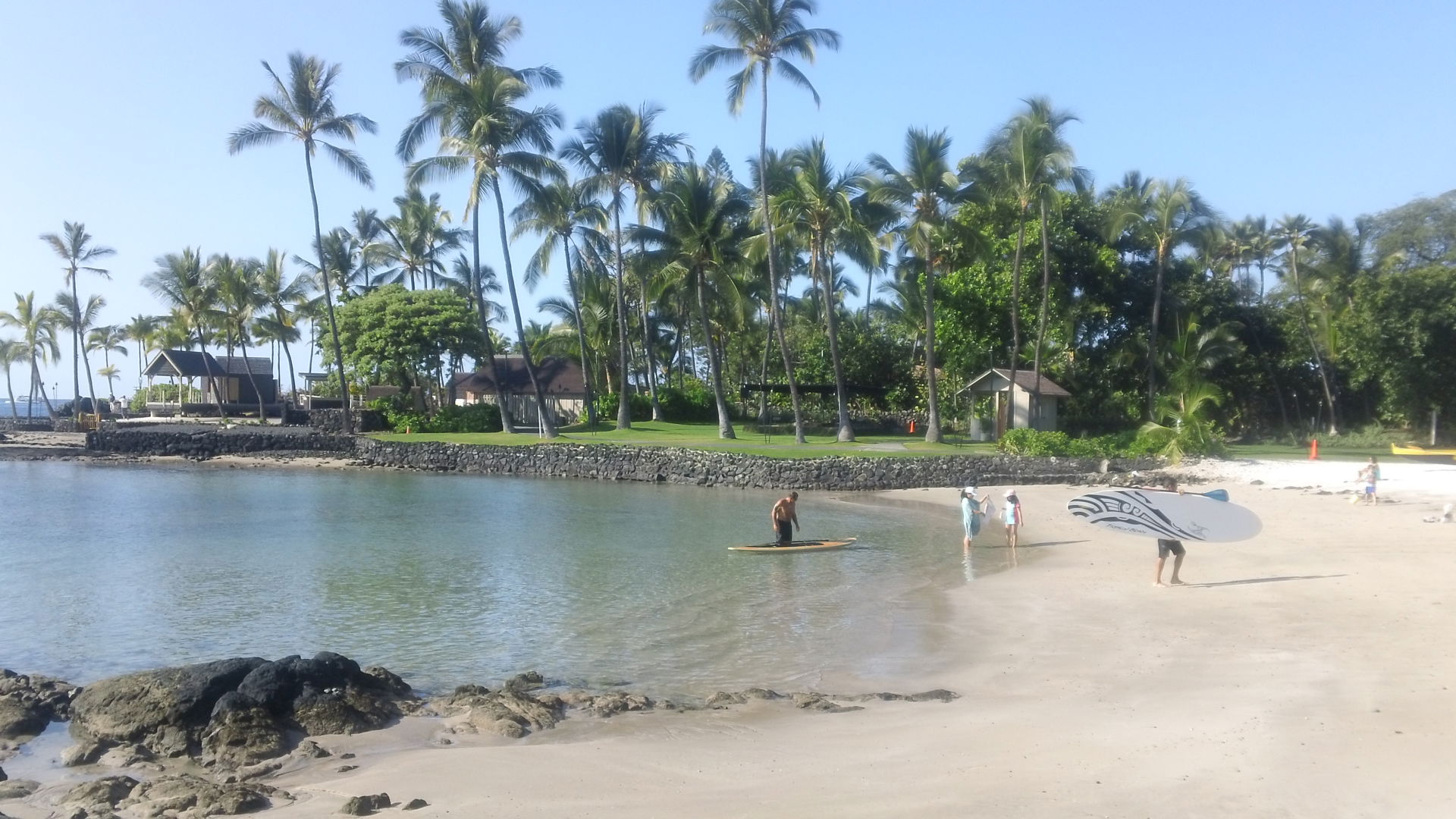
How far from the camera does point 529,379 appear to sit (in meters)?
62.2

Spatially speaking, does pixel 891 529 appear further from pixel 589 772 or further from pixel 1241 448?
pixel 1241 448

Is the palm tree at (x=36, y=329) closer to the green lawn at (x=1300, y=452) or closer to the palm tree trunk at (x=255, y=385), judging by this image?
the palm tree trunk at (x=255, y=385)

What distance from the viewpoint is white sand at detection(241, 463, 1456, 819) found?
7582mm

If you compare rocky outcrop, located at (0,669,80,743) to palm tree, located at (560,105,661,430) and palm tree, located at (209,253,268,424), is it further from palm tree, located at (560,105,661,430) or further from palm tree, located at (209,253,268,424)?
palm tree, located at (209,253,268,424)

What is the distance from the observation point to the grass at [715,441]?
4128cm

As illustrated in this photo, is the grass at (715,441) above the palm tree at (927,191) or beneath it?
beneath

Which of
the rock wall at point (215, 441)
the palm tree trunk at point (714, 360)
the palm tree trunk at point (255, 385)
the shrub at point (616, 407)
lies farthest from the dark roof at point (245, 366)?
the palm tree trunk at point (714, 360)

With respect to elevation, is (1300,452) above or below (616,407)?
below

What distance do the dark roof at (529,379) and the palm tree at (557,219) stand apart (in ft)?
23.8

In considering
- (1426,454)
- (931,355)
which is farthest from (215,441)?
(1426,454)

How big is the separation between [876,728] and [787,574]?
32.1 ft

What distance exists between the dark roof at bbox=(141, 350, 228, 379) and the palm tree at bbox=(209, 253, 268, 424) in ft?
8.65

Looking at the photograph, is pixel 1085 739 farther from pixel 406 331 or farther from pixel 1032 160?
pixel 406 331

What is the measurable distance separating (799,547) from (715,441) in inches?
950
